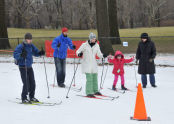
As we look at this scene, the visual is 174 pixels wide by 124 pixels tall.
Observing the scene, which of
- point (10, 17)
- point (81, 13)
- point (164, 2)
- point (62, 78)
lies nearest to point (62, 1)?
point (81, 13)

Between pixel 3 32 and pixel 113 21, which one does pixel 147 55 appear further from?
pixel 3 32

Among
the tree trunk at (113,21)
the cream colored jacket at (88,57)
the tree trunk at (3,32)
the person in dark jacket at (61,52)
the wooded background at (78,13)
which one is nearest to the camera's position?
the cream colored jacket at (88,57)

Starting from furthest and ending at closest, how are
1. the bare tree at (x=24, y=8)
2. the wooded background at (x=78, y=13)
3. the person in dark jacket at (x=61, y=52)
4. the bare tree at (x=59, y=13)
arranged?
the wooded background at (x=78, y=13) → the bare tree at (x=59, y=13) → the bare tree at (x=24, y=8) → the person in dark jacket at (x=61, y=52)

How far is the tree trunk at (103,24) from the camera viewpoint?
54.0ft

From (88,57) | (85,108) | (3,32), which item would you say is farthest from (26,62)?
(3,32)

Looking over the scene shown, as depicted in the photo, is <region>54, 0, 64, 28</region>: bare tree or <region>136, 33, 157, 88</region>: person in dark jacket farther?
<region>54, 0, 64, 28</region>: bare tree

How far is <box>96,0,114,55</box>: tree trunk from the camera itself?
16453 millimetres

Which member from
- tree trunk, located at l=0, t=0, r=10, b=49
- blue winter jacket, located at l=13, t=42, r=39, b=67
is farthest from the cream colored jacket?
tree trunk, located at l=0, t=0, r=10, b=49

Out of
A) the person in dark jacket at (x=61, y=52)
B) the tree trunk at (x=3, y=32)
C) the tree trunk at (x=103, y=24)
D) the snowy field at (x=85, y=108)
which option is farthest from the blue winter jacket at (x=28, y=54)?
the tree trunk at (x=3, y=32)

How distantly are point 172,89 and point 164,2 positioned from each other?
59.5m

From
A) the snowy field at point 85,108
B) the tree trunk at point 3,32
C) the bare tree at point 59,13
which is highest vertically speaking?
the bare tree at point 59,13

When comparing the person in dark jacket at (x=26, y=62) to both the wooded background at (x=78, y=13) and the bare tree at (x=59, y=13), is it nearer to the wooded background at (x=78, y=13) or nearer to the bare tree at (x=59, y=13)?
the wooded background at (x=78, y=13)

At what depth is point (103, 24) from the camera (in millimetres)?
16641

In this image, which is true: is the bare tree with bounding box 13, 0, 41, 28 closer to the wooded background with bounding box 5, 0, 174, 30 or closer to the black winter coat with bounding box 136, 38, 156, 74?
the wooded background with bounding box 5, 0, 174, 30
